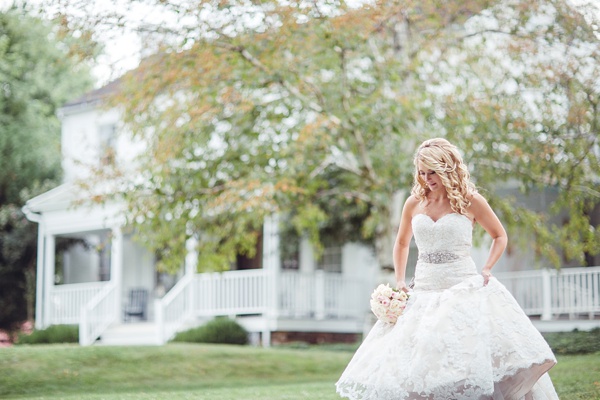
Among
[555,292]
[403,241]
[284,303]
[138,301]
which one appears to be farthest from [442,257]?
[138,301]

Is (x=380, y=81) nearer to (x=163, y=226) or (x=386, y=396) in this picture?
(x=163, y=226)

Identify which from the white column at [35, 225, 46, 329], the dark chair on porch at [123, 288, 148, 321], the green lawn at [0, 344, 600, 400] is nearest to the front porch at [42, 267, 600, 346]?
the white column at [35, 225, 46, 329]

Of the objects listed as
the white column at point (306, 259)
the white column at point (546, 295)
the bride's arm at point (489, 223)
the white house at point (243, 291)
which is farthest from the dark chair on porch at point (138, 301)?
the bride's arm at point (489, 223)

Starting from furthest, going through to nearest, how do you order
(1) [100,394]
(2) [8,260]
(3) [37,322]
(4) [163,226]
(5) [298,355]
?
(2) [8,260] < (3) [37,322] < (5) [298,355] < (4) [163,226] < (1) [100,394]

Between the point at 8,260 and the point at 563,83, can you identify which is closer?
the point at 563,83

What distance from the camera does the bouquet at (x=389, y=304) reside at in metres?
6.62

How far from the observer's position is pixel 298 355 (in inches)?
626

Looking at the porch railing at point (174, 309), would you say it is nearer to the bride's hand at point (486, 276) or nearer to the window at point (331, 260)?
the window at point (331, 260)

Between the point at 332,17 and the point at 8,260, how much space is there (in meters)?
16.8

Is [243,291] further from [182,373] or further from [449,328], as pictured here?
[449,328]

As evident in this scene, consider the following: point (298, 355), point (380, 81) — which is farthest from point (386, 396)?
point (298, 355)

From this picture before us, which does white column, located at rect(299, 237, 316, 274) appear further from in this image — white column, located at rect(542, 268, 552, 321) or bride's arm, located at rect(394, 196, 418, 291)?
bride's arm, located at rect(394, 196, 418, 291)

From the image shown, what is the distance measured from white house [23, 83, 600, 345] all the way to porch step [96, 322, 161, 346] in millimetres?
24

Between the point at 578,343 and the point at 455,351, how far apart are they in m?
8.79
